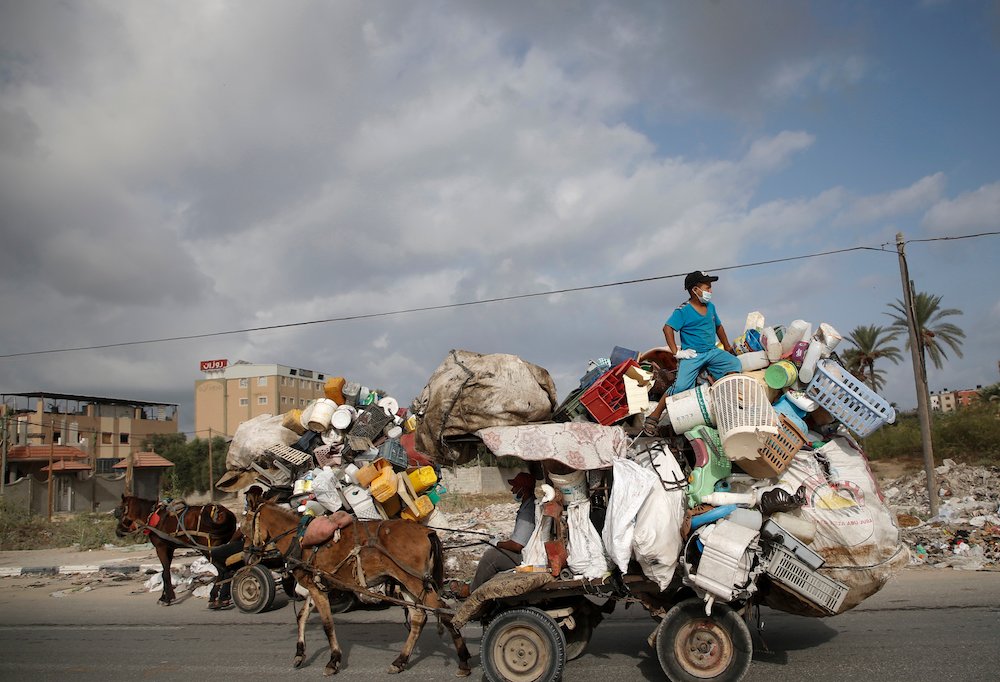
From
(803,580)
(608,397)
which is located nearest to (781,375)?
(608,397)

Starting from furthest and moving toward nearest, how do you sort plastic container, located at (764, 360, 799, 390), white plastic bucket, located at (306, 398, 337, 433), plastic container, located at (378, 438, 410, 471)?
white plastic bucket, located at (306, 398, 337, 433)
plastic container, located at (378, 438, 410, 471)
plastic container, located at (764, 360, 799, 390)

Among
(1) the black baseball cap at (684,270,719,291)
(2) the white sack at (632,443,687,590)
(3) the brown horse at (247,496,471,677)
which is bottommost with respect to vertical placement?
(3) the brown horse at (247,496,471,677)

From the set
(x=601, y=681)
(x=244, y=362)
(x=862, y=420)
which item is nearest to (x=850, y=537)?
(x=862, y=420)

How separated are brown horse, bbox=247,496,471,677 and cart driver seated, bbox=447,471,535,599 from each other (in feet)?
1.14

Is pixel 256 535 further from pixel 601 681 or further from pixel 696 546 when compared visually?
pixel 696 546

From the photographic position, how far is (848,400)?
5562 mm

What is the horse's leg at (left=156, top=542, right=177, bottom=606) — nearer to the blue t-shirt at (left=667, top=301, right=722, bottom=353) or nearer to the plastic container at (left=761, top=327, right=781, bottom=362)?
the blue t-shirt at (left=667, top=301, right=722, bottom=353)

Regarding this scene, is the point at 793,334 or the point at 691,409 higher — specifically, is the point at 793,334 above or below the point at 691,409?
above

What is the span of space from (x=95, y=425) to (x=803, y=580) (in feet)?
216

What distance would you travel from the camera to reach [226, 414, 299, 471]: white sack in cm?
973

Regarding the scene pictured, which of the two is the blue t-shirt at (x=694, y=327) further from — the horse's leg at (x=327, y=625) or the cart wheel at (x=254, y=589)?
the cart wheel at (x=254, y=589)

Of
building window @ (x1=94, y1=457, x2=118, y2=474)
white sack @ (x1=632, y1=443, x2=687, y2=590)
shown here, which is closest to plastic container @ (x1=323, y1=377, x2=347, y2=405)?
white sack @ (x1=632, y1=443, x2=687, y2=590)

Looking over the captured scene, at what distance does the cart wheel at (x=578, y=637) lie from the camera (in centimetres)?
648

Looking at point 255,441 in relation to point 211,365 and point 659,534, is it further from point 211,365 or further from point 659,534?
point 211,365
